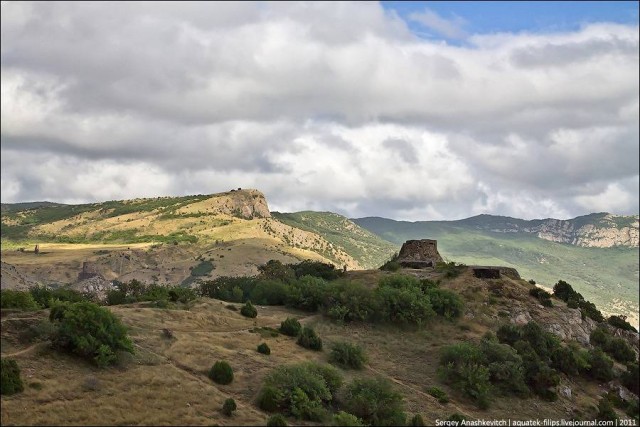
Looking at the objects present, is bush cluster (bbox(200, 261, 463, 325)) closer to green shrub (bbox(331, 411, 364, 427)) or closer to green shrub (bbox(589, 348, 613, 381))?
green shrub (bbox(589, 348, 613, 381))

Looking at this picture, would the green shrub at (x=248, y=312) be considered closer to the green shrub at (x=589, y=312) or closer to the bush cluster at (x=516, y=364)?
the bush cluster at (x=516, y=364)

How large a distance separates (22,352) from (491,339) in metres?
49.9

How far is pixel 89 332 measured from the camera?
40.5 metres

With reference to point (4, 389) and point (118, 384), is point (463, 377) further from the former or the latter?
point (4, 389)

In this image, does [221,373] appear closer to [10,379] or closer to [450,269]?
[10,379]

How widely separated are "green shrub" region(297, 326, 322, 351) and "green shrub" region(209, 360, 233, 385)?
45.9 ft

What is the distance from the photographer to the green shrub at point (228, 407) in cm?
3788

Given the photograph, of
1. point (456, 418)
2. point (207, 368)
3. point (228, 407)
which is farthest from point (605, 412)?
point (207, 368)

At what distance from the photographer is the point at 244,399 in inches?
1655

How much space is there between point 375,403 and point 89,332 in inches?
894

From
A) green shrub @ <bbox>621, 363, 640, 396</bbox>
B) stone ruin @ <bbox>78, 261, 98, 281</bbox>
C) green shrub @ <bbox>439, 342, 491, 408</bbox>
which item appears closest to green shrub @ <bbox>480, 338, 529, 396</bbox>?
green shrub @ <bbox>439, 342, 491, 408</bbox>

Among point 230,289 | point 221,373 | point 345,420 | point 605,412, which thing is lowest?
point 605,412

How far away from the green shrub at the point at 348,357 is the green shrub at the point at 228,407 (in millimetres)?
18671

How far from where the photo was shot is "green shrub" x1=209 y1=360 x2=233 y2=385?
4362cm
